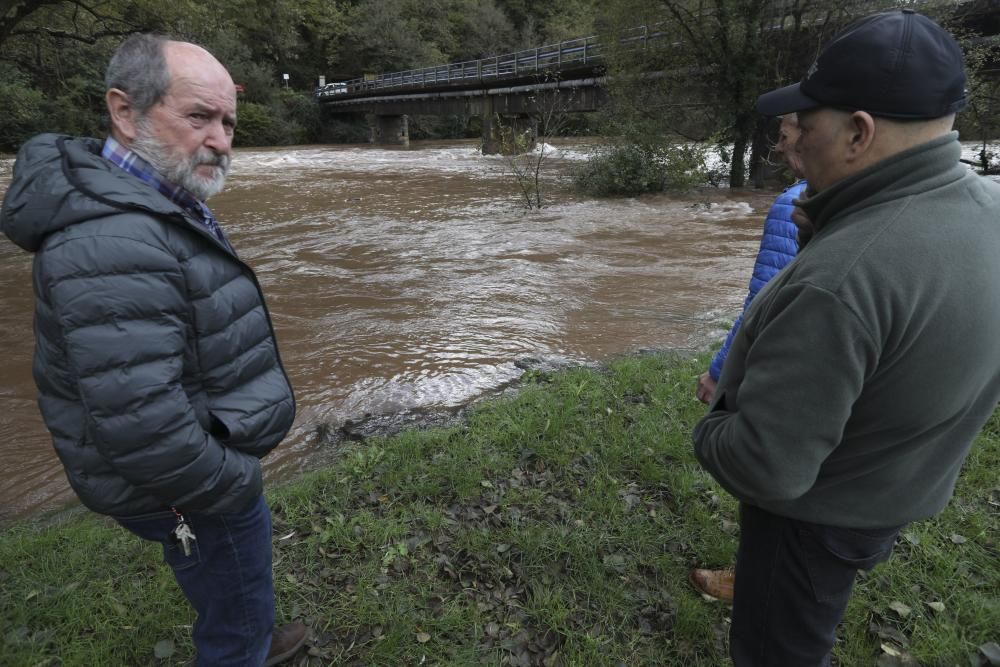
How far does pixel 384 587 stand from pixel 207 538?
1166 millimetres

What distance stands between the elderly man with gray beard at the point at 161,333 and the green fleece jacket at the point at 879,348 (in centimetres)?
139

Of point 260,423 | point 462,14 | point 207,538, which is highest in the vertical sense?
point 462,14

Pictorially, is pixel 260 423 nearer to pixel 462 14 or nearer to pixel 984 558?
pixel 984 558

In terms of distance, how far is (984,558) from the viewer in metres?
2.83

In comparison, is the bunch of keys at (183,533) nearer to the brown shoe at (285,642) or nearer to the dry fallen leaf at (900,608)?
the brown shoe at (285,642)

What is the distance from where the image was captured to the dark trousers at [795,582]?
5.02 ft

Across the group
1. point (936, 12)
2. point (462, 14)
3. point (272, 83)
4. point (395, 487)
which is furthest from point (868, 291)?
point (462, 14)

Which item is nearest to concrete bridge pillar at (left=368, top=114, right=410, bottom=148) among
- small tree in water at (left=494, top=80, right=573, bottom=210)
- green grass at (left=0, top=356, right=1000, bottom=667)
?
small tree in water at (left=494, top=80, right=573, bottom=210)

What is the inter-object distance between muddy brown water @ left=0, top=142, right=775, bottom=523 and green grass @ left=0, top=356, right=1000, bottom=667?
110cm

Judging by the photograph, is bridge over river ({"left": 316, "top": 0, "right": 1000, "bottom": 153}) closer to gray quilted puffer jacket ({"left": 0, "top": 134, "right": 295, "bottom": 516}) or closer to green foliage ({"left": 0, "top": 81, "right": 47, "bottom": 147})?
gray quilted puffer jacket ({"left": 0, "top": 134, "right": 295, "bottom": 516})

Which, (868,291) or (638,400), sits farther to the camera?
(638,400)

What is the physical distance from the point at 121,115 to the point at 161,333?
0.64 meters

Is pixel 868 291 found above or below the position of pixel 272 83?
below

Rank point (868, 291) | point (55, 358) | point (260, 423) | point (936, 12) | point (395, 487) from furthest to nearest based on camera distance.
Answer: point (936, 12) < point (395, 487) < point (260, 423) < point (55, 358) < point (868, 291)
